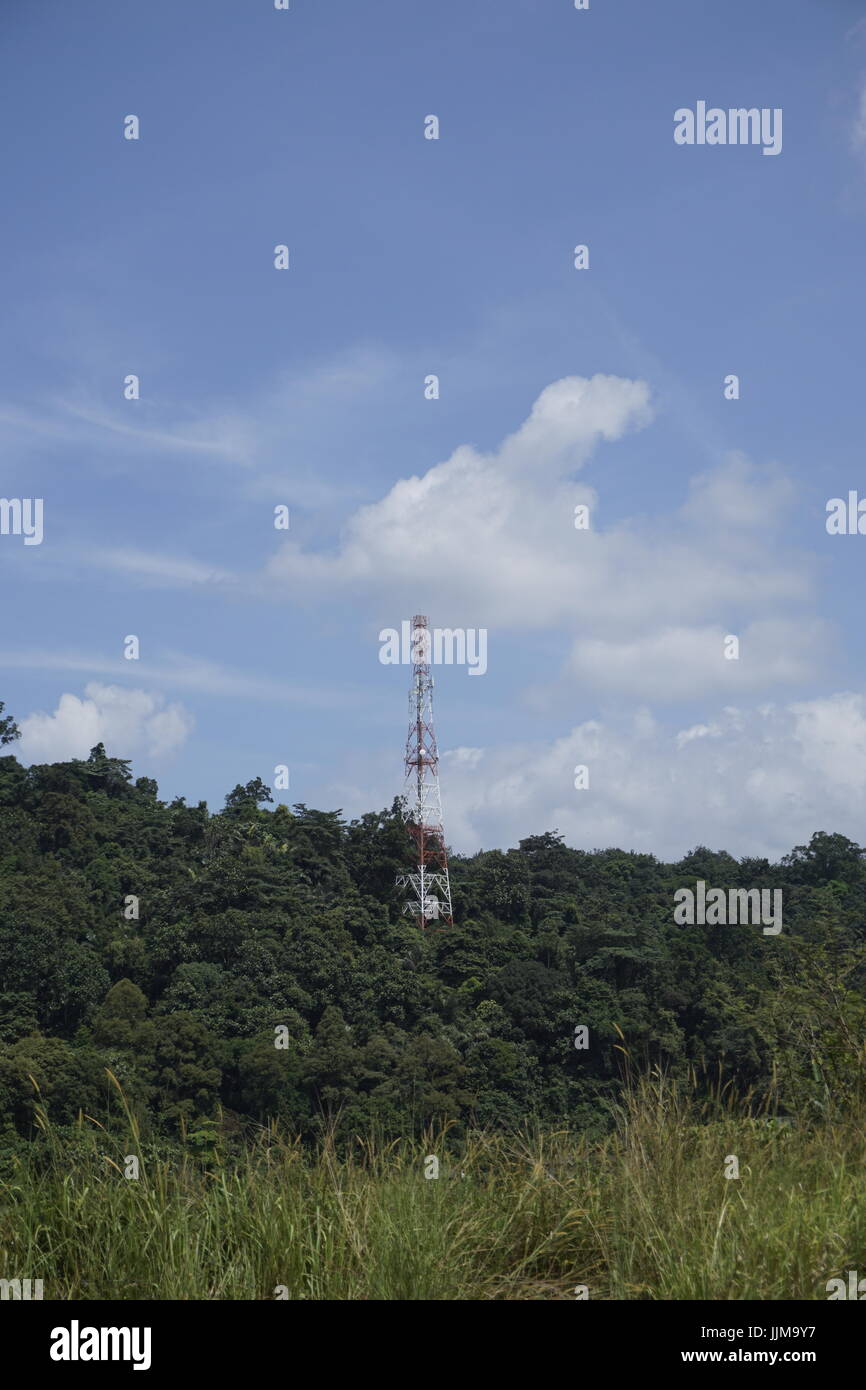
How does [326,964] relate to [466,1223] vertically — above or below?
below

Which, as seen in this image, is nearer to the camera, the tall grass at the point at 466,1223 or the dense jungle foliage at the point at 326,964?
the tall grass at the point at 466,1223

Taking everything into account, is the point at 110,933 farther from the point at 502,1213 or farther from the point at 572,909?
the point at 502,1213

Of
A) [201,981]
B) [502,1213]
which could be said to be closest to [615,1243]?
[502,1213]

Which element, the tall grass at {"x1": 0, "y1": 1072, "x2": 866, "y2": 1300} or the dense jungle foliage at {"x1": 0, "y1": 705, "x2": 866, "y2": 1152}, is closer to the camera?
the tall grass at {"x1": 0, "y1": 1072, "x2": 866, "y2": 1300}

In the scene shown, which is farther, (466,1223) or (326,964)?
(326,964)
